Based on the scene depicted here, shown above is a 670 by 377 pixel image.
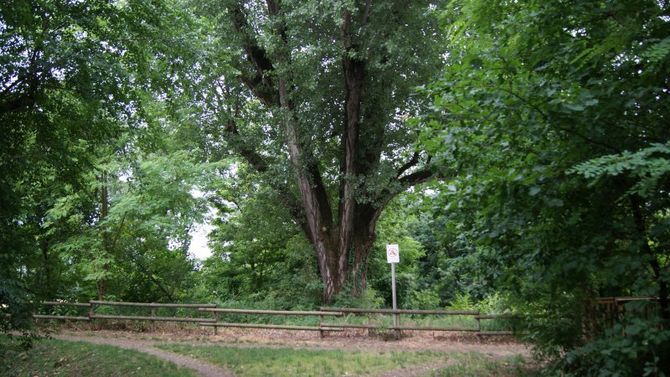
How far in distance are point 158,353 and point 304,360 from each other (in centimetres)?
360

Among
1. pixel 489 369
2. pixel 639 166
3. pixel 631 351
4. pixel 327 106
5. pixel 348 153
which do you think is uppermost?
pixel 327 106

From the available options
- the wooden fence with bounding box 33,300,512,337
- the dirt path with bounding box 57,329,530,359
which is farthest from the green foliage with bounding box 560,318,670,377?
the wooden fence with bounding box 33,300,512,337

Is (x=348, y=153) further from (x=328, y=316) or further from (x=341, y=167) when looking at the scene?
(x=328, y=316)

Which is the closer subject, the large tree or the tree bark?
the large tree

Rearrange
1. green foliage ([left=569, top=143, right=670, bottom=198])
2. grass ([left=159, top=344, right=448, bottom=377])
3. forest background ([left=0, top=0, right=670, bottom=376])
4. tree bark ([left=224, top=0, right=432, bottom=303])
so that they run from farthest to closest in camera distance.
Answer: tree bark ([left=224, top=0, right=432, bottom=303])
grass ([left=159, top=344, right=448, bottom=377])
forest background ([left=0, top=0, right=670, bottom=376])
green foliage ([left=569, top=143, right=670, bottom=198])

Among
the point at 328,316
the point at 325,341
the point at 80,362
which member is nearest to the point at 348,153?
the point at 328,316

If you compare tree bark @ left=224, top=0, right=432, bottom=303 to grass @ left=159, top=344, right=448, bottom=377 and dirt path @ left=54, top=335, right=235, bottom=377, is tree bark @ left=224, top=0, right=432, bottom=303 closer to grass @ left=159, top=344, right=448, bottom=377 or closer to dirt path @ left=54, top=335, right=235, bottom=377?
grass @ left=159, top=344, right=448, bottom=377

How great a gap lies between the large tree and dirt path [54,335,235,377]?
5794 mm

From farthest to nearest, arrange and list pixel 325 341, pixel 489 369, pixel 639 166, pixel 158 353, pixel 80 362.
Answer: pixel 325 341 → pixel 158 353 → pixel 80 362 → pixel 489 369 → pixel 639 166

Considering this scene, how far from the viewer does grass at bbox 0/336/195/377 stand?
392 inches

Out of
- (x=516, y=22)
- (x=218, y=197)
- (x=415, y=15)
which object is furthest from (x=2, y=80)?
(x=218, y=197)

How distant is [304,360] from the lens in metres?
10.5

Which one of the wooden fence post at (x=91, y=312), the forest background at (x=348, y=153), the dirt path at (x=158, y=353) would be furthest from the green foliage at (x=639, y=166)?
the wooden fence post at (x=91, y=312)

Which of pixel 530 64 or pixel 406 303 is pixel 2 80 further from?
pixel 406 303
